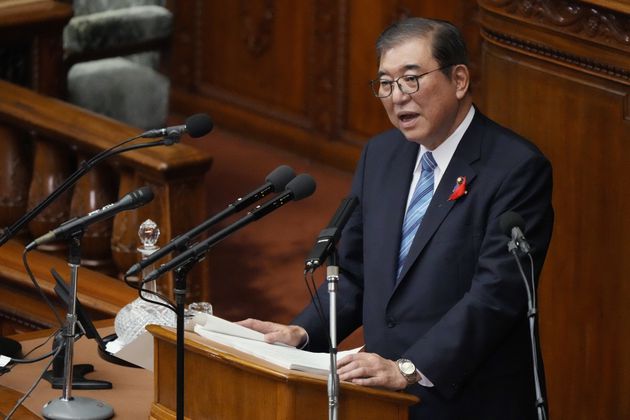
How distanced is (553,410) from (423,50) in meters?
1.75

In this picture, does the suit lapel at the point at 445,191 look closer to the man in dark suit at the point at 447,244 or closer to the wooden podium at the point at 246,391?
the man in dark suit at the point at 447,244

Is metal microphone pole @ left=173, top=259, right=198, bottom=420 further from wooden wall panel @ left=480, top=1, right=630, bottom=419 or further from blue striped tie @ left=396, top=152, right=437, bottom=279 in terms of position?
wooden wall panel @ left=480, top=1, right=630, bottom=419

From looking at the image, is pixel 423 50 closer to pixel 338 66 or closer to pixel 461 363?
pixel 461 363

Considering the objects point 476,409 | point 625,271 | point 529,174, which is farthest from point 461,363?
point 625,271

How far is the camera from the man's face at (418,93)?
3.57 meters

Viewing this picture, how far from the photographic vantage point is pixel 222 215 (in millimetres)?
3236

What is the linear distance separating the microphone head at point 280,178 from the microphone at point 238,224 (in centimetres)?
6

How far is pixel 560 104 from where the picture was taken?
4754 mm

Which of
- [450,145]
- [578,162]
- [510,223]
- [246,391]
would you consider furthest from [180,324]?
[578,162]

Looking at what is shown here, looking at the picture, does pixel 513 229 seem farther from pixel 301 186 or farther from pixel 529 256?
pixel 301 186

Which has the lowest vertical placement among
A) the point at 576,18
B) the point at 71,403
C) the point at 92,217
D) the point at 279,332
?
the point at 71,403

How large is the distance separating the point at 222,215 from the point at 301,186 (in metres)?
0.18

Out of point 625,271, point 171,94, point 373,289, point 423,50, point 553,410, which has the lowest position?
point 171,94

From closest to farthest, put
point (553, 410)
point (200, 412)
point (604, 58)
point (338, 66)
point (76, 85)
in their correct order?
point (200, 412) → point (604, 58) → point (553, 410) → point (76, 85) → point (338, 66)
